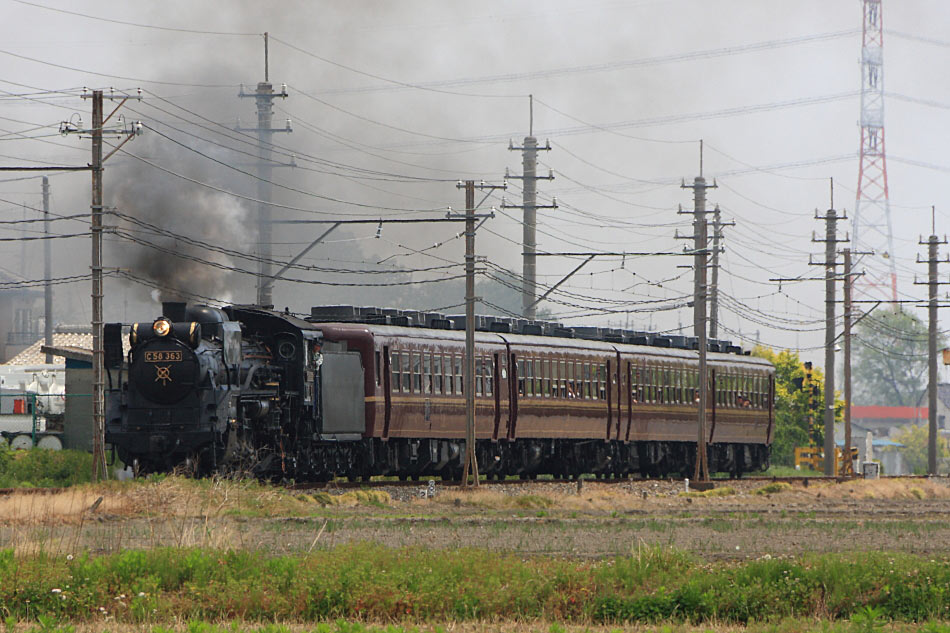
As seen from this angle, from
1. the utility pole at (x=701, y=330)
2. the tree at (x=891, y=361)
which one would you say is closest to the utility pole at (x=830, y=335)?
the utility pole at (x=701, y=330)

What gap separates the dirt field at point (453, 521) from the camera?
2095cm

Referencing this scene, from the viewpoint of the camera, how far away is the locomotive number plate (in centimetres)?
2980

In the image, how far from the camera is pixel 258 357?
32.4m

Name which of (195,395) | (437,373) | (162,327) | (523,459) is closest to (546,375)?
(523,459)

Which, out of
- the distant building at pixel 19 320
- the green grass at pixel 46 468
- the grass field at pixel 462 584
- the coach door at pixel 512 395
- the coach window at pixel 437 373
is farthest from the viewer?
the distant building at pixel 19 320

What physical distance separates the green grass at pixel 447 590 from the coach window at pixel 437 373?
878 inches

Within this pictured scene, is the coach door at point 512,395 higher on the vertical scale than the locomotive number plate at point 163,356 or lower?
lower

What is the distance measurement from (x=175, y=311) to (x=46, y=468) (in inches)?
311

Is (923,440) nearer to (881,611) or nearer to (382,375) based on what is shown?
(382,375)

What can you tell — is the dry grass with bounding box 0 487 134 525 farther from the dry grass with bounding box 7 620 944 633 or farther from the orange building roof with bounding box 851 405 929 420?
the orange building roof with bounding box 851 405 929 420

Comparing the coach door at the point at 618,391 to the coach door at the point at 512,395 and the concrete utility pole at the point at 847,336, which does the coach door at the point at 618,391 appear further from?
the concrete utility pole at the point at 847,336

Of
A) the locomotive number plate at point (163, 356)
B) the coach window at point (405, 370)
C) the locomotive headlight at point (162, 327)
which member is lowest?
the coach window at point (405, 370)

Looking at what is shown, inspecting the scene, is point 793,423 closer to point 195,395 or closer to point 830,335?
point 830,335

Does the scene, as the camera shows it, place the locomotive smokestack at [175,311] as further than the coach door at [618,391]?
No
